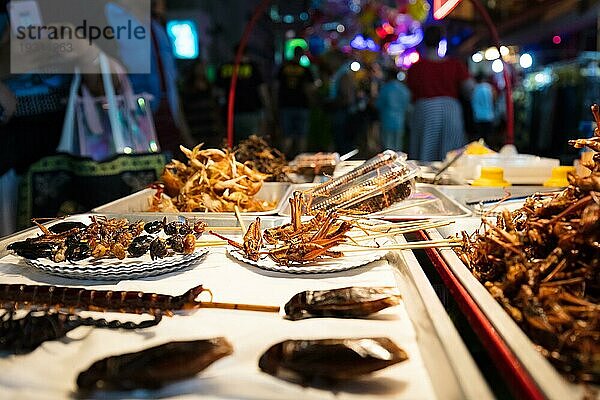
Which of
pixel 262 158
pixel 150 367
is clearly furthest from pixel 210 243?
pixel 262 158

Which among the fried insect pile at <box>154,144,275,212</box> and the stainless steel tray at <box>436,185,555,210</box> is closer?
the fried insect pile at <box>154,144,275,212</box>

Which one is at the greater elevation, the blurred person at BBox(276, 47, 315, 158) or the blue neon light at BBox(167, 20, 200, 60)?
the blue neon light at BBox(167, 20, 200, 60)

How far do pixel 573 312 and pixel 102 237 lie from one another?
43.5 inches

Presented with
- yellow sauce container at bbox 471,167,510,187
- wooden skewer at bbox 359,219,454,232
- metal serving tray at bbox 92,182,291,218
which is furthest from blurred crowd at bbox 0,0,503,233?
yellow sauce container at bbox 471,167,510,187

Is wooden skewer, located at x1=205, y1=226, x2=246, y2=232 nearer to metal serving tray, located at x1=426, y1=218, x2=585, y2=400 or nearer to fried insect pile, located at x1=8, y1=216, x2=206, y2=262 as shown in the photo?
fried insect pile, located at x1=8, y1=216, x2=206, y2=262

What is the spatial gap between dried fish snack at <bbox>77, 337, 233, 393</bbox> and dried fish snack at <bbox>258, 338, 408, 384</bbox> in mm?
96

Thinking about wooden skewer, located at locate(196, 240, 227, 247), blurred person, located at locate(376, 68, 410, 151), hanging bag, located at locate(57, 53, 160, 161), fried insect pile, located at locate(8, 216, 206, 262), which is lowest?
wooden skewer, located at locate(196, 240, 227, 247)

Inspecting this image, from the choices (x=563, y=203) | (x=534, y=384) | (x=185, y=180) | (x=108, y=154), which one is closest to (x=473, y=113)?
(x=108, y=154)

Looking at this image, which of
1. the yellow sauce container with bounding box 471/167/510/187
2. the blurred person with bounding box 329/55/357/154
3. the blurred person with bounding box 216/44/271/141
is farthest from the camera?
the blurred person with bounding box 329/55/357/154

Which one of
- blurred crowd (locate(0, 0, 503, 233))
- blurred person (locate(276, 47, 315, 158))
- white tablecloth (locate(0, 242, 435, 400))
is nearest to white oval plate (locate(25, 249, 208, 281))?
white tablecloth (locate(0, 242, 435, 400))

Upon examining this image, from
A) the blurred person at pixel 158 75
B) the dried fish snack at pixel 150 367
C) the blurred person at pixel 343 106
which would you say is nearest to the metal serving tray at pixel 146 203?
the dried fish snack at pixel 150 367

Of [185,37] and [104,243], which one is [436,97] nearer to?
[104,243]

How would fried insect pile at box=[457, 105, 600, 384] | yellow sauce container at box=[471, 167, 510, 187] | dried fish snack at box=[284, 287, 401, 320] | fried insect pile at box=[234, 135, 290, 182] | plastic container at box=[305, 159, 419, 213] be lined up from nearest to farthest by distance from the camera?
fried insect pile at box=[457, 105, 600, 384] → dried fish snack at box=[284, 287, 401, 320] → plastic container at box=[305, 159, 419, 213] → yellow sauce container at box=[471, 167, 510, 187] → fried insect pile at box=[234, 135, 290, 182]

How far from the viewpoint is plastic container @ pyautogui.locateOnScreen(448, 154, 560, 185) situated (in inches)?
94.5
